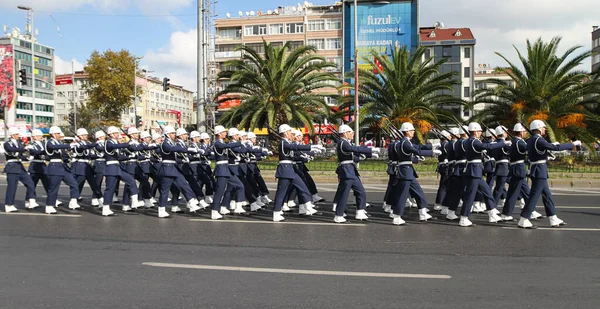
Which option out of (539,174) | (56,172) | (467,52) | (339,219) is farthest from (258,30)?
(539,174)

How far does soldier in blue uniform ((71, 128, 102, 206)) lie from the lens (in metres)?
12.9

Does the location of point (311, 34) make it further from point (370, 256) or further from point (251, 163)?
point (370, 256)

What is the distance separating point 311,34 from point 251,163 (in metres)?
55.5

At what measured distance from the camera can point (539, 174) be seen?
993cm

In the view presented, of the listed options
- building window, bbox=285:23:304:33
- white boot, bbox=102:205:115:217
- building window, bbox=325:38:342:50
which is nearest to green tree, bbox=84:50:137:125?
building window, bbox=285:23:304:33

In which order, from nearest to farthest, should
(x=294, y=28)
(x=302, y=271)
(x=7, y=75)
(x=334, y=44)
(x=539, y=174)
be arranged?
1. (x=302, y=271)
2. (x=539, y=174)
3. (x=334, y=44)
4. (x=7, y=75)
5. (x=294, y=28)

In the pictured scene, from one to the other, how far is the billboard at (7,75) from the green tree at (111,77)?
16614 millimetres

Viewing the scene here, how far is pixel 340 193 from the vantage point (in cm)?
1057

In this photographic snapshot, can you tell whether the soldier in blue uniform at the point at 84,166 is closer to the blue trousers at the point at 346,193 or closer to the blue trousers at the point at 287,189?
the blue trousers at the point at 287,189

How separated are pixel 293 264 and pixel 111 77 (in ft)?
159

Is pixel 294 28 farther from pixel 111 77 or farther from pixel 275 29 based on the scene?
pixel 111 77

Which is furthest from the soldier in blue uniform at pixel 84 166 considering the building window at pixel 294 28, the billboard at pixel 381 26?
the building window at pixel 294 28

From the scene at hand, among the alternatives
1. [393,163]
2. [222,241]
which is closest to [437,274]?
[222,241]

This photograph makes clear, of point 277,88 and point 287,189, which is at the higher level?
point 277,88
